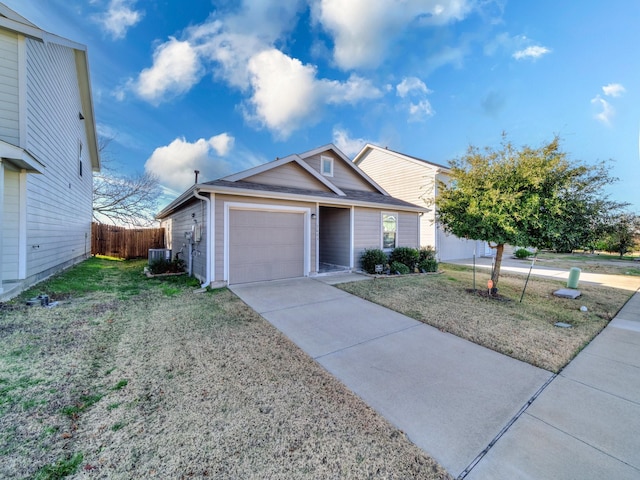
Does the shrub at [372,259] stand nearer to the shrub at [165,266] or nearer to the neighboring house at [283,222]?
the neighboring house at [283,222]

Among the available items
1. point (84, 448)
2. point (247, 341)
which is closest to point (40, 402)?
point (84, 448)

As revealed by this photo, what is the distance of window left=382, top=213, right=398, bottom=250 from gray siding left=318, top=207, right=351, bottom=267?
175 centimetres

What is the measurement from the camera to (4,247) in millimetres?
5645

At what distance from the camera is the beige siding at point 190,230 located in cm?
759

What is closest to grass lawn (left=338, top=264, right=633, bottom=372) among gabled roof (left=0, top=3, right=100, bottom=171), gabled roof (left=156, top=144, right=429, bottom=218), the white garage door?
the white garage door

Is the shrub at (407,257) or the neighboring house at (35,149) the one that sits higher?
the neighboring house at (35,149)

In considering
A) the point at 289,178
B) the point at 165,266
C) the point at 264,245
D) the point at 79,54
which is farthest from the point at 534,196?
the point at 79,54

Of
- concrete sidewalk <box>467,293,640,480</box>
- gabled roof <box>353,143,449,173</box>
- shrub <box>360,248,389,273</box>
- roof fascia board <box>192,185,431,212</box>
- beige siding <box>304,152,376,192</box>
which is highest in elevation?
gabled roof <box>353,143,449,173</box>

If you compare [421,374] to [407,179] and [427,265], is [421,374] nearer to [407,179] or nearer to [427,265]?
[427,265]

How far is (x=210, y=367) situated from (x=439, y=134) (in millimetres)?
17636

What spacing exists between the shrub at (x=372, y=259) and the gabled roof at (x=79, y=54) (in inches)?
414

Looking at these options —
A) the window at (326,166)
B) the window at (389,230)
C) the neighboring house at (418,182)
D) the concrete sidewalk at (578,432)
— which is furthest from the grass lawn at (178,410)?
the neighboring house at (418,182)

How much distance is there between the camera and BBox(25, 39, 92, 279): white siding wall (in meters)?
6.28

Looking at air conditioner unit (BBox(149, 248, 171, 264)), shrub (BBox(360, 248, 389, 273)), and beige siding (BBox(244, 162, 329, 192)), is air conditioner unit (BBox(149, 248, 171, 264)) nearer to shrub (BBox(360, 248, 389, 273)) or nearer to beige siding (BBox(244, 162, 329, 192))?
beige siding (BBox(244, 162, 329, 192))
